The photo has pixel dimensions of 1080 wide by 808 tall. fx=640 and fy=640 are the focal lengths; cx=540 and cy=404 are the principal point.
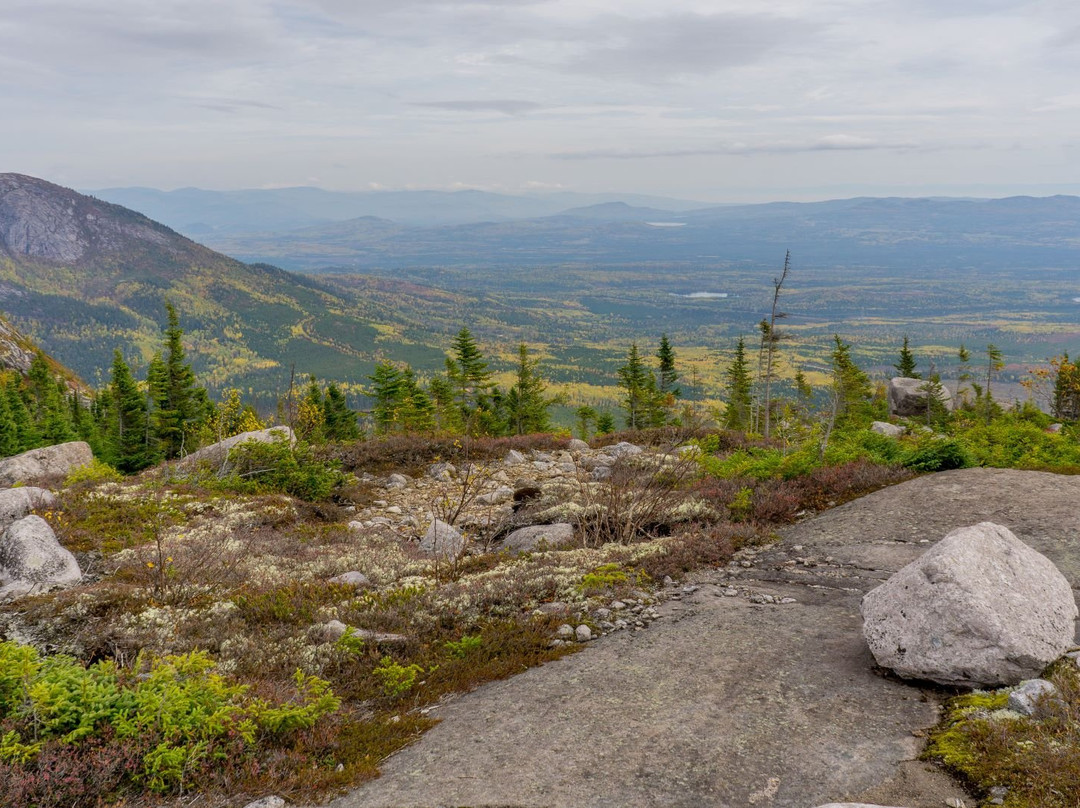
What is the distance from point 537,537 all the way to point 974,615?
9.45 m

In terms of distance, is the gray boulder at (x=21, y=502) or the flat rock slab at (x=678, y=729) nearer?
the flat rock slab at (x=678, y=729)

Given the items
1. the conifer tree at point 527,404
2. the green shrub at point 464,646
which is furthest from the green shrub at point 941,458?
the conifer tree at point 527,404

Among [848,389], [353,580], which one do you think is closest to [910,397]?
[848,389]

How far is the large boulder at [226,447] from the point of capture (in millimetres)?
21391

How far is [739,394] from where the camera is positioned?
220ft

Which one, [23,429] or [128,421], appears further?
[23,429]

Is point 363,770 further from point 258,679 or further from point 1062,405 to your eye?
point 1062,405

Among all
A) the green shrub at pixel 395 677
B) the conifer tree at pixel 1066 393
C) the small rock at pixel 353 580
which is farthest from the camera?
the conifer tree at pixel 1066 393

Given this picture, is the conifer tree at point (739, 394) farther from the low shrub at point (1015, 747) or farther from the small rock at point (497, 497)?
→ the low shrub at point (1015, 747)

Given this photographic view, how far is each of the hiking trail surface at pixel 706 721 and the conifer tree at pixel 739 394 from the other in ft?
181

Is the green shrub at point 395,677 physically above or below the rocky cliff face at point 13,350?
above

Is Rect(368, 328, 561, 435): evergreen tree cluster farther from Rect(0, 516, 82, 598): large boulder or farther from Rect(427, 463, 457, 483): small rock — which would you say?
Rect(0, 516, 82, 598): large boulder

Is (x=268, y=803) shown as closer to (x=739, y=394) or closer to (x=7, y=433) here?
(x=7, y=433)

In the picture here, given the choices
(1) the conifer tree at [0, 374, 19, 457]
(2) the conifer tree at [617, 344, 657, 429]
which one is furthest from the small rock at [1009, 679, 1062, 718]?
(1) the conifer tree at [0, 374, 19, 457]
